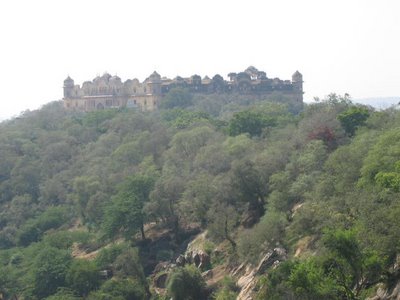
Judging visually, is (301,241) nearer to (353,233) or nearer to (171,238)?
(353,233)

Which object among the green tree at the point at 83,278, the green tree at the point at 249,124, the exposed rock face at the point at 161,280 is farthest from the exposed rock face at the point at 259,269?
the green tree at the point at 249,124

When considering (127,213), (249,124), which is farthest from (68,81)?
(127,213)

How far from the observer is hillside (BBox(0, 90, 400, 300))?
22.7m

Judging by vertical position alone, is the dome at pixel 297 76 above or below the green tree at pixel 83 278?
above

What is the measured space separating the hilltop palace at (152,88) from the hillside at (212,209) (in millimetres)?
23145

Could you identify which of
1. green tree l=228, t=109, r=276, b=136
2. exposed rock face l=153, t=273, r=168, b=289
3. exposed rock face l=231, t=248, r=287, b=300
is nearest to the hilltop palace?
green tree l=228, t=109, r=276, b=136

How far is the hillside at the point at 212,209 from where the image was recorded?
22.7 meters

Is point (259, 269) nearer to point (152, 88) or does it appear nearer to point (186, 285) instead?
point (186, 285)

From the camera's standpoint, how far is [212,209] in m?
35.2

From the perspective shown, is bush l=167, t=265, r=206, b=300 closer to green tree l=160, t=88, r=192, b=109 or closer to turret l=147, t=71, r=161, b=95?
green tree l=160, t=88, r=192, b=109

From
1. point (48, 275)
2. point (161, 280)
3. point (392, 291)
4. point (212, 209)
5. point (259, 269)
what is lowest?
point (48, 275)

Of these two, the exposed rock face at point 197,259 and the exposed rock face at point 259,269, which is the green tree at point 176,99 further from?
the exposed rock face at point 259,269

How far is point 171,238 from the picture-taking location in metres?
40.6

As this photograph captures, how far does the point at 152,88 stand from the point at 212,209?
5271 cm
